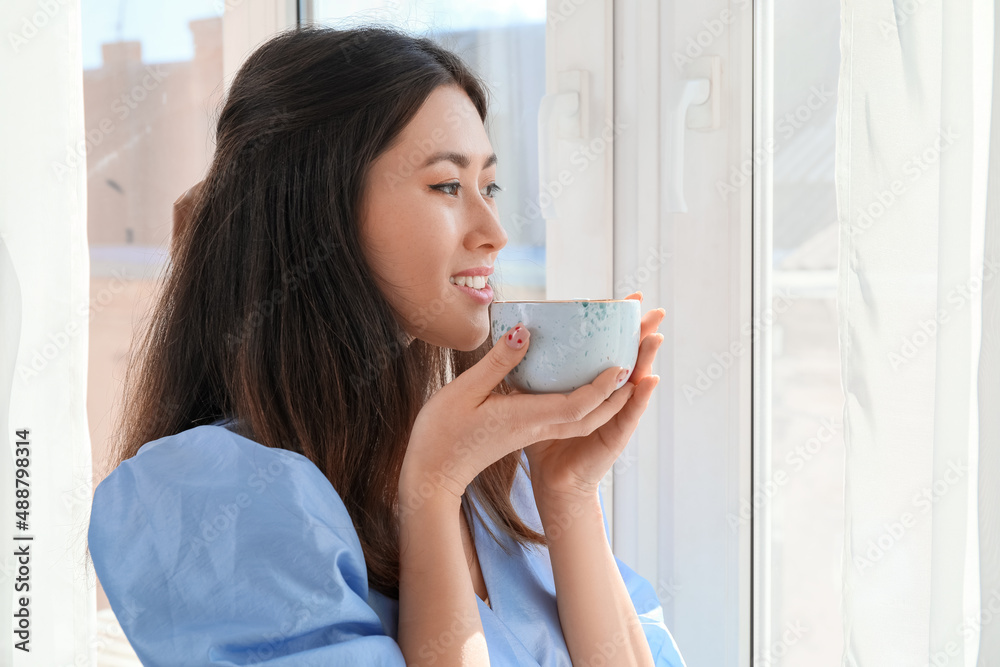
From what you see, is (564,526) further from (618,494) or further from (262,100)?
(262,100)

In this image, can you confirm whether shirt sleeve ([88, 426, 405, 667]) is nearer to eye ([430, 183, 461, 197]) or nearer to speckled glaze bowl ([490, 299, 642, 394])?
speckled glaze bowl ([490, 299, 642, 394])

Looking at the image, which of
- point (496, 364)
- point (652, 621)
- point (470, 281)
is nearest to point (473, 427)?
point (496, 364)

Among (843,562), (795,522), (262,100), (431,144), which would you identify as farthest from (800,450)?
(262,100)

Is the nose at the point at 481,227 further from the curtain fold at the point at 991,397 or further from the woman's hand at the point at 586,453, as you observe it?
the curtain fold at the point at 991,397

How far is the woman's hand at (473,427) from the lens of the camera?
2.33ft

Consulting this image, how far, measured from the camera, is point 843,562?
93 cm

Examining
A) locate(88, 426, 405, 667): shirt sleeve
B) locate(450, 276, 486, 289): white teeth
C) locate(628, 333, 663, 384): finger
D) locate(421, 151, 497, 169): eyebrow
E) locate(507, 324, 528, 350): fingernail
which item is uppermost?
locate(421, 151, 497, 169): eyebrow

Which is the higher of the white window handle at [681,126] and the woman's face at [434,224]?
the white window handle at [681,126]

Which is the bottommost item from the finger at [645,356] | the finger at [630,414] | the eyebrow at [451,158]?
the finger at [630,414]

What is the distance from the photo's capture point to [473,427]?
0.73 meters

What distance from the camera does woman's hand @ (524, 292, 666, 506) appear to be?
815 mm

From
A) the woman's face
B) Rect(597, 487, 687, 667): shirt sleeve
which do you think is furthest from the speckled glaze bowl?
Rect(597, 487, 687, 667): shirt sleeve

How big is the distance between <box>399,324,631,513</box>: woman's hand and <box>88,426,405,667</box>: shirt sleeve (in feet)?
0.33

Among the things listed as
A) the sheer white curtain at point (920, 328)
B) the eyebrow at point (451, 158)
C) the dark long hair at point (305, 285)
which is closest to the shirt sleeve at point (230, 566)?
the dark long hair at point (305, 285)
